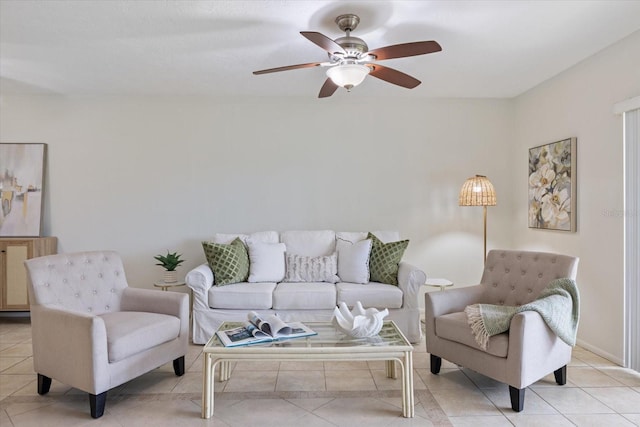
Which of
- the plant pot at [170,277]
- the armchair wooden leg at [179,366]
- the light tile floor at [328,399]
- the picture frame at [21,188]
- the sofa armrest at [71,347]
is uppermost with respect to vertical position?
the picture frame at [21,188]

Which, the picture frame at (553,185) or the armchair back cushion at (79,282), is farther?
the picture frame at (553,185)

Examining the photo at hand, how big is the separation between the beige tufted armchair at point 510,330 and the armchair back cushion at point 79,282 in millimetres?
2407

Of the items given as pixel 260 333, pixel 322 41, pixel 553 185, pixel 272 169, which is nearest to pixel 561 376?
pixel 553 185

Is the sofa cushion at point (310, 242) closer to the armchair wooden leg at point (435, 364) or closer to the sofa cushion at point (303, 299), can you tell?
the sofa cushion at point (303, 299)

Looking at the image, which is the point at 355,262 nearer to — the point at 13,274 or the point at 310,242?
the point at 310,242

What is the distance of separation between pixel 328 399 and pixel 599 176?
2845mm

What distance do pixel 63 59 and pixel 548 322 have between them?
14.0ft

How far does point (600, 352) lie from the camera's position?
→ 3.34 meters

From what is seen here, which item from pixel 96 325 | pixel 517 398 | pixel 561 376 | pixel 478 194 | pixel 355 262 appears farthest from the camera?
pixel 478 194

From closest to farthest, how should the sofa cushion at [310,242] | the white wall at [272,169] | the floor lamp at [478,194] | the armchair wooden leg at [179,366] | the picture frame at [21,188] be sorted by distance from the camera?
the armchair wooden leg at [179,366], the floor lamp at [478,194], the sofa cushion at [310,242], the picture frame at [21,188], the white wall at [272,169]

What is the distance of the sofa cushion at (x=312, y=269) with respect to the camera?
3.95m

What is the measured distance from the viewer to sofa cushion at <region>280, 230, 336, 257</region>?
4.21 meters

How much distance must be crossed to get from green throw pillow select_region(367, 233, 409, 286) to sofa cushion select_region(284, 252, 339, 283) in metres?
0.38

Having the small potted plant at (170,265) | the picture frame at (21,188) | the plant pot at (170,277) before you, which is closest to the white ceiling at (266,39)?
the picture frame at (21,188)
